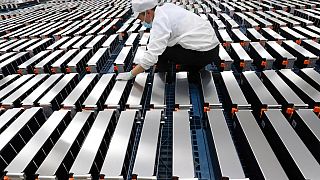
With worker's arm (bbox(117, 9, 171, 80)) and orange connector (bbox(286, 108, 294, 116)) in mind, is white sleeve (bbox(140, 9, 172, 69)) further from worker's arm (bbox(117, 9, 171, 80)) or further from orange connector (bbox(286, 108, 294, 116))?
orange connector (bbox(286, 108, 294, 116))

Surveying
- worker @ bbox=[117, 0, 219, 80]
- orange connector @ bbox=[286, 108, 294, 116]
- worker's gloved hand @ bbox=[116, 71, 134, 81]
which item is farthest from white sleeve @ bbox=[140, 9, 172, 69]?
orange connector @ bbox=[286, 108, 294, 116]

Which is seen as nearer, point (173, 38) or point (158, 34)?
point (158, 34)

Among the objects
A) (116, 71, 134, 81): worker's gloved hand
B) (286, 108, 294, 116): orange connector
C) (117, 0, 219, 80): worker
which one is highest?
(117, 0, 219, 80): worker

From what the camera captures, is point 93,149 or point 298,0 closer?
point 93,149

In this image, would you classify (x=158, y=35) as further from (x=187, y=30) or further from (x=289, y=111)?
(x=289, y=111)

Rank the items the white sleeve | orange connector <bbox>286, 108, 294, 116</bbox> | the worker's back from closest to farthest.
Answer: orange connector <bbox>286, 108, 294, 116</bbox> < the white sleeve < the worker's back

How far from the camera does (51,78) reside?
2930mm

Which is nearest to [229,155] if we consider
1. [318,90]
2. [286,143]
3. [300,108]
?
[286,143]

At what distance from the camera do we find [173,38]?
2.54 meters

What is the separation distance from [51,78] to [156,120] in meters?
1.63

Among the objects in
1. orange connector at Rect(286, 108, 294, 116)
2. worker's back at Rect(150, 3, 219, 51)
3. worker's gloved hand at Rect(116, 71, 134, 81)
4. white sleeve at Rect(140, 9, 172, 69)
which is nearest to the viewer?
orange connector at Rect(286, 108, 294, 116)

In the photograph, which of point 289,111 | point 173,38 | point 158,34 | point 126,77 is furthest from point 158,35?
point 289,111

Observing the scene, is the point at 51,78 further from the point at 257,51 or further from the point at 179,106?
the point at 257,51

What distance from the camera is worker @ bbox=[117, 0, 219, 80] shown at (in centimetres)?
230
